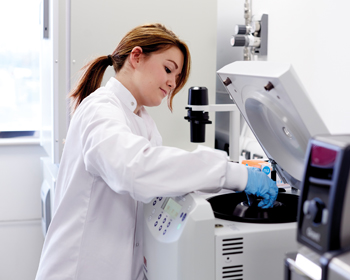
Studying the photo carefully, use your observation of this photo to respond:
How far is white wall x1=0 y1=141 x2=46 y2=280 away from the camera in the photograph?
288 cm

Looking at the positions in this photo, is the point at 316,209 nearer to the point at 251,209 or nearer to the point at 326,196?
the point at 326,196

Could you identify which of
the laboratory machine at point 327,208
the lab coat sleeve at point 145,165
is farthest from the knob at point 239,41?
the laboratory machine at point 327,208

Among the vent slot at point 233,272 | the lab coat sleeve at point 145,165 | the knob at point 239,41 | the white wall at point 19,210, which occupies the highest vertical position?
the knob at point 239,41

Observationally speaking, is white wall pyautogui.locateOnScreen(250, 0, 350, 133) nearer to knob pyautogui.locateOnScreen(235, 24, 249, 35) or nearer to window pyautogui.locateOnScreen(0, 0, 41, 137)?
knob pyautogui.locateOnScreen(235, 24, 249, 35)

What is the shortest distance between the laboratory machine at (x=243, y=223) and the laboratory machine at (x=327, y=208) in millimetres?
280

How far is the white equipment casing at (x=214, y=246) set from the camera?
0.93 m

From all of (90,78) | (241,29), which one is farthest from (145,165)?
(241,29)

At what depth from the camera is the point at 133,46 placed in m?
1.37

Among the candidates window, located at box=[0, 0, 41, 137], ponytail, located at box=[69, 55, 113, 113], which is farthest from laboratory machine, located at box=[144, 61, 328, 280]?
window, located at box=[0, 0, 41, 137]

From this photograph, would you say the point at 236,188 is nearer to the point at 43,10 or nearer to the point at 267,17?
the point at 267,17

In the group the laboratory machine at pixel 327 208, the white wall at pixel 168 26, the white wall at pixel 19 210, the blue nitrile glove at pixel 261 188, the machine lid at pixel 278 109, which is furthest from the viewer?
the white wall at pixel 19 210

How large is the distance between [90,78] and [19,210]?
5.74ft

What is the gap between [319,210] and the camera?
60cm

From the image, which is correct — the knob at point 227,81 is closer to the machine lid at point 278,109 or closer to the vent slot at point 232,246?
the machine lid at point 278,109
